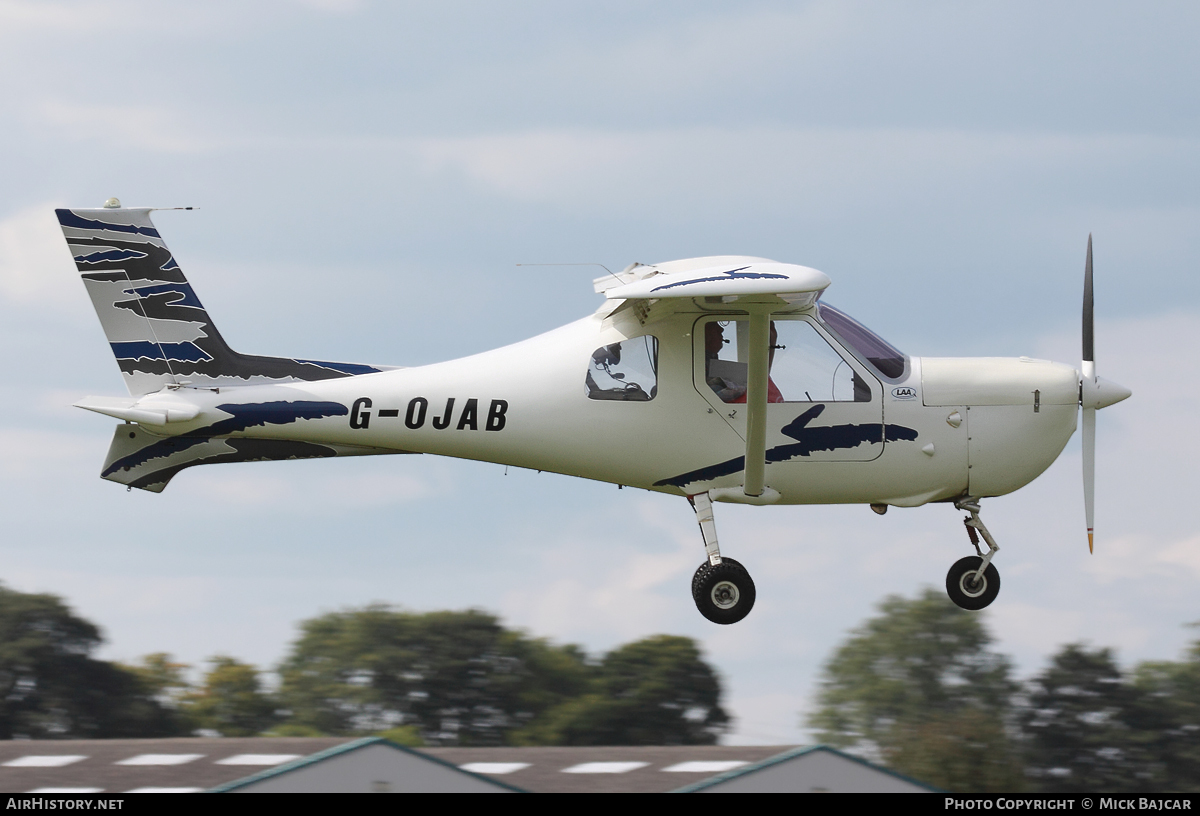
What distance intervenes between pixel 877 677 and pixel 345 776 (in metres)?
49.9

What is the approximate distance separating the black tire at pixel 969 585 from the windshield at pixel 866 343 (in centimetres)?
212

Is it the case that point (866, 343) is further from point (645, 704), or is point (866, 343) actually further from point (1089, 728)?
point (1089, 728)

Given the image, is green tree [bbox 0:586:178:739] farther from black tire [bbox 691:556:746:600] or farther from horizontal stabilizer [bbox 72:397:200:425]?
black tire [bbox 691:556:746:600]

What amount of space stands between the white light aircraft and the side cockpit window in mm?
19

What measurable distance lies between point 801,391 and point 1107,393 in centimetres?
306

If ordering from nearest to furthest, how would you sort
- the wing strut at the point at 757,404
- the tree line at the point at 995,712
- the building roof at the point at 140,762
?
the wing strut at the point at 757,404 < the building roof at the point at 140,762 < the tree line at the point at 995,712

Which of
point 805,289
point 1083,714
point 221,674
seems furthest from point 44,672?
point 805,289

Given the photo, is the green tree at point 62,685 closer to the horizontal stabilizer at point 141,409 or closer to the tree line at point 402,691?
the tree line at point 402,691

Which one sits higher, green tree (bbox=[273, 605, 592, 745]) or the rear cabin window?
the rear cabin window

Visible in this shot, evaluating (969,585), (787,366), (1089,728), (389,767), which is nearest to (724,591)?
A: (787,366)

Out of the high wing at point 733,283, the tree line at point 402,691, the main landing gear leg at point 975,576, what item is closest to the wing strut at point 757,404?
the high wing at point 733,283

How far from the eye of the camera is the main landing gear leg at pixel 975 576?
44.8 feet

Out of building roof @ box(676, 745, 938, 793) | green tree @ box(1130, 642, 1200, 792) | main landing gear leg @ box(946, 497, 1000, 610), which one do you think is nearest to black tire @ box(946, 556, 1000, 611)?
main landing gear leg @ box(946, 497, 1000, 610)

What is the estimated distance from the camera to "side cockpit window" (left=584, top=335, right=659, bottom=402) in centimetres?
1302
